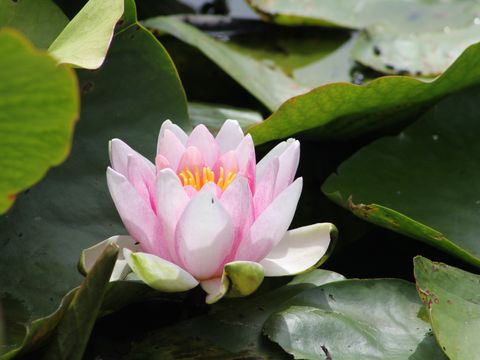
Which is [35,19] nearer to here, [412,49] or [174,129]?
[174,129]

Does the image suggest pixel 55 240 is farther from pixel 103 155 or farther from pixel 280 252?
pixel 280 252

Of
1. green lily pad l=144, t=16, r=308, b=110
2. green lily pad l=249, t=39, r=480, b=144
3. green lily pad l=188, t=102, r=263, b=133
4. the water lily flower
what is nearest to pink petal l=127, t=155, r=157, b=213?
the water lily flower

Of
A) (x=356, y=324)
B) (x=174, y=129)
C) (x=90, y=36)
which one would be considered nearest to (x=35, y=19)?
(x=90, y=36)

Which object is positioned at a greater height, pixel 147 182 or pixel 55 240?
pixel 147 182

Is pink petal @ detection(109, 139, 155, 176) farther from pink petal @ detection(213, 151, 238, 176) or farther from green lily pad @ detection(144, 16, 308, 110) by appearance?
green lily pad @ detection(144, 16, 308, 110)

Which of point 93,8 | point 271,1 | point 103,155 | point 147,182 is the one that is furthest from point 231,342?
point 271,1

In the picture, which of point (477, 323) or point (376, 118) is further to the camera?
point (376, 118)

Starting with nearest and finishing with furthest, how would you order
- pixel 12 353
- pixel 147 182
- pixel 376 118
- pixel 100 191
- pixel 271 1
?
pixel 12 353 → pixel 147 182 → pixel 100 191 → pixel 376 118 → pixel 271 1

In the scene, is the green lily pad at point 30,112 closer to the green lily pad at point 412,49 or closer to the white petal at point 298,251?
the white petal at point 298,251

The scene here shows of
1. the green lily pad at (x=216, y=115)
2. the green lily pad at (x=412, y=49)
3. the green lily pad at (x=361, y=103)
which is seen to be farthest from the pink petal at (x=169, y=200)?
the green lily pad at (x=412, y=49)
